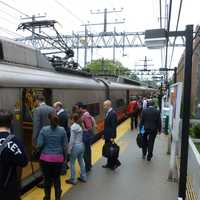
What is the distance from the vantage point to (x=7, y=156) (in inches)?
146

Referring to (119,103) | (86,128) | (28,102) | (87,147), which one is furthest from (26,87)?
(119,103)

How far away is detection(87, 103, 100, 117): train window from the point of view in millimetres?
13691

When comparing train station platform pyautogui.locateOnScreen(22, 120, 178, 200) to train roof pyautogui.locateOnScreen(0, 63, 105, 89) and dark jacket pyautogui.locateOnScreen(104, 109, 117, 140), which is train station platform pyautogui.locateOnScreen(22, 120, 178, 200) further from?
train roof pyautogui.locateOnScreen(0, 63, 105, 89)

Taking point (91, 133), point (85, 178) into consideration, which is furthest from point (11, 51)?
point (85, 178)

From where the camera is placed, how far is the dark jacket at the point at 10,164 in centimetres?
371

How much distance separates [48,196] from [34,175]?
51.3 inches

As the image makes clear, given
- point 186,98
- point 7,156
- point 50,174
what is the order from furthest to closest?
point 50,174 < point 186,98 < point 7,156

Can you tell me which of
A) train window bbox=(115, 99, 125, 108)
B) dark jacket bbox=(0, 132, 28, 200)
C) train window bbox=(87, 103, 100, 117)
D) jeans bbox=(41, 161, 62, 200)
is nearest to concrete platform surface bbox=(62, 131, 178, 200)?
jeans bbox=(41, 161, 62, 200)

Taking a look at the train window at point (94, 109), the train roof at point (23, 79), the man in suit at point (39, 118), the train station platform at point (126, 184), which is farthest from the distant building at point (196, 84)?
the man in suit at point (39, 118)

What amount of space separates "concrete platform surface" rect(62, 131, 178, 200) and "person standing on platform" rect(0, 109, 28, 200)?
3.01m

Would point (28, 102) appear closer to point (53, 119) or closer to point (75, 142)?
point (75, 142)

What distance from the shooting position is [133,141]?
1362 cm

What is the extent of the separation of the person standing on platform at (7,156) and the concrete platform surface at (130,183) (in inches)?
119

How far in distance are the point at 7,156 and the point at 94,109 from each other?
1098cm
